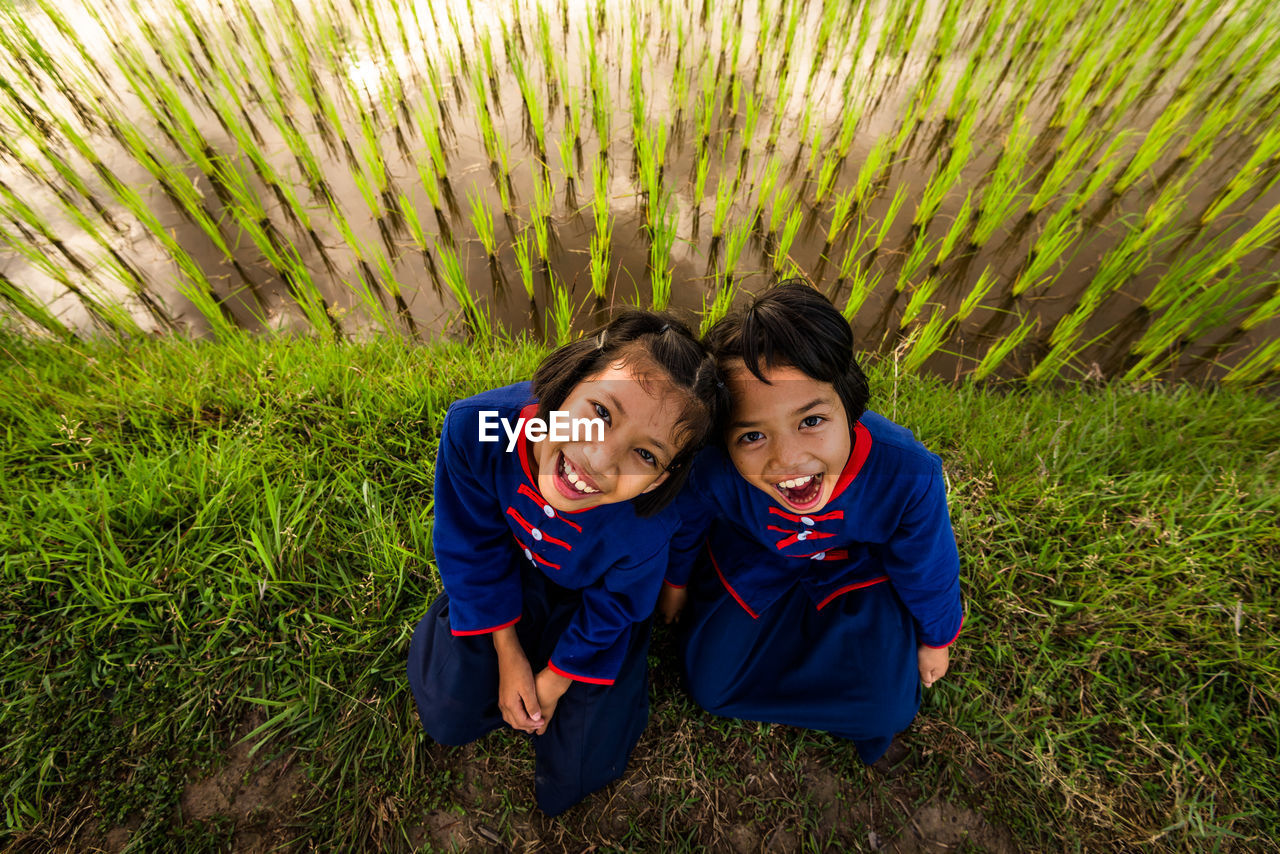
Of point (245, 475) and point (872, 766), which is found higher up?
point (245, 475)

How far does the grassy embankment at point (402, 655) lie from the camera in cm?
117

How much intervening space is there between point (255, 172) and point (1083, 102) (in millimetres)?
4492

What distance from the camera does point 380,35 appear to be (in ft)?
9.18

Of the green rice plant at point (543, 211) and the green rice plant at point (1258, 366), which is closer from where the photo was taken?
the green rice plant at point (1258, 366)

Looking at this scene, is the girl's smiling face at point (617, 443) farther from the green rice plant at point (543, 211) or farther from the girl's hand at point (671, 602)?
the green rice plant at point (543, 211)

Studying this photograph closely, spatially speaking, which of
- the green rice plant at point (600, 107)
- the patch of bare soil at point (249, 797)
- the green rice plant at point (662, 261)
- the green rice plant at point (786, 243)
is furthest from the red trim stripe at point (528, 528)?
the green rice plant at point (600, 107)

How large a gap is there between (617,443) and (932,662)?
105 centimetres

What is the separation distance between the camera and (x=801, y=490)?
98 centimetres

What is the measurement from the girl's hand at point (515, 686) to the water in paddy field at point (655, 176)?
118cm

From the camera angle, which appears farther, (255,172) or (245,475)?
(255,172)

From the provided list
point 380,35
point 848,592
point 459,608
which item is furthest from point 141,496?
point 380,35

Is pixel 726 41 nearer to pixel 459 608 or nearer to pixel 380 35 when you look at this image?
pixel 380 35

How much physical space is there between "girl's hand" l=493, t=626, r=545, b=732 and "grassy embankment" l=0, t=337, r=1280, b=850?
7.2 inches

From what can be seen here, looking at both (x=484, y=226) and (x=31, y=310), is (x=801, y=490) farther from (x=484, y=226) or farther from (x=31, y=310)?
(x=31, y=310)
